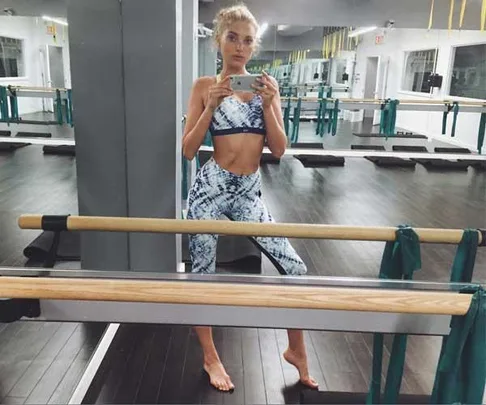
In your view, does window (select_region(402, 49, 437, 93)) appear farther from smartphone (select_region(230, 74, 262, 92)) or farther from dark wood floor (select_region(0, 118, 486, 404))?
smartphone (select_region(230, 74, 262, 92))

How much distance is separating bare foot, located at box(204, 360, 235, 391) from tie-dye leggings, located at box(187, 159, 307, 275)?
48 cm

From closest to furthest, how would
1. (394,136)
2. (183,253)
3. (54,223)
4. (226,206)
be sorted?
(54,223), (226,206), (183,253), (394,136)

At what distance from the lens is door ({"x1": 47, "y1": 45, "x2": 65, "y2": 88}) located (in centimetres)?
459

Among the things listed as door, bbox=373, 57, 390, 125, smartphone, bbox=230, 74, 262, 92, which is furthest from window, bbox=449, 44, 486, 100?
smartphone, bbox=230, 74, 262, 92

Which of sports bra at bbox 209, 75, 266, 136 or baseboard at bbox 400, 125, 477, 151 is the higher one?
sports bra at bbox 209, 75, 266, 136

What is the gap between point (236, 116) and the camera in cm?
177

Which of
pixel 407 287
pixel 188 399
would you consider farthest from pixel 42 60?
pixel 407 287

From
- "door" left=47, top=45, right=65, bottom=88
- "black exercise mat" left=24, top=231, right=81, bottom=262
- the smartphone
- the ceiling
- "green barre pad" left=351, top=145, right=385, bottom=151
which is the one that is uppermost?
the ceiling

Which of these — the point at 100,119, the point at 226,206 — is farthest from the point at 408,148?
the point at 226,206

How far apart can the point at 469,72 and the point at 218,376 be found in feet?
25.5

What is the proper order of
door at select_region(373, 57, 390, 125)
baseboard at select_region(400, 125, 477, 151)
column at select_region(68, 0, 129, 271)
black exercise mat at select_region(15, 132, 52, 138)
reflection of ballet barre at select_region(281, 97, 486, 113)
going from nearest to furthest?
column at select_region(68, 0, 129, 271), reflection of ballet barre at select_region(281, 97, 486, 113), black exercise mat at select_region(15, 132, 52, 138), door at select_region(373, 57, 390, 125), baseboard at select_region(400, 125, 477, 151)

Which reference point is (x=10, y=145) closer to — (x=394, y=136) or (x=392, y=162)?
(x=392, y=162)

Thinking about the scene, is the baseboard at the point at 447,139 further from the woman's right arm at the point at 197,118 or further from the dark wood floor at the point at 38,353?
the woman's right arm at the point at 197,118

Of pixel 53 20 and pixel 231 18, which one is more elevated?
pixel 53 20
